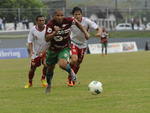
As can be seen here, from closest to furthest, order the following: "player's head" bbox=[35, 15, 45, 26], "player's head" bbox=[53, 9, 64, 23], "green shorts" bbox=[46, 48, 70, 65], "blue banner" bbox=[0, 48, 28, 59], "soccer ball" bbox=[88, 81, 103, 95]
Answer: "soccer ball" bbox=[88, 81, 103, 95] < "player's head" bbox=[53, 9, 64, 23] < "green shorts" bbox=[46, 48, 70, 65] < "player's head" bbox=[35, 15, 45, 26] < "blue banner" bbox=[0, 48, 28, 59]

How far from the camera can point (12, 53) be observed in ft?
144

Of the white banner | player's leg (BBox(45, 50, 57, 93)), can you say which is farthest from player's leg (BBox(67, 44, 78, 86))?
the white banner

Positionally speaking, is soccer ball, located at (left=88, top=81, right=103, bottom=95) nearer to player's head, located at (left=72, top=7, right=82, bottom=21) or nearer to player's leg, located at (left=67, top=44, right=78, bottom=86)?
player's leg, located at (left=67, top=44, right=78, bottom=86)

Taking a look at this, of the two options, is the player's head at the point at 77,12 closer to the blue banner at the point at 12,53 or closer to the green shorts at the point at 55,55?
the green shorts at the point at 55,55

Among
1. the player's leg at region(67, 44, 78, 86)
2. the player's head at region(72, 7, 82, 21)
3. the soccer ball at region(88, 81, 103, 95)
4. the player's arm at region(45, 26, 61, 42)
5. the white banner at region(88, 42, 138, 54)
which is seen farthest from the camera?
the white banner at region(88, 42, 138, 54)

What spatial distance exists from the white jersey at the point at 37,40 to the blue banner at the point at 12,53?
89.8ft

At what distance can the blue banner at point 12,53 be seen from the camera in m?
43.1

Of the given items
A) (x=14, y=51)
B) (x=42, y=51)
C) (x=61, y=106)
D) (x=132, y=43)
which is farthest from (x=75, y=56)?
(x=132, y=43)

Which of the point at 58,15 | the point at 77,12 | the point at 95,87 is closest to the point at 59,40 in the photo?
the point at 58,15

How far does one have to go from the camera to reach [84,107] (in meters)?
10.1

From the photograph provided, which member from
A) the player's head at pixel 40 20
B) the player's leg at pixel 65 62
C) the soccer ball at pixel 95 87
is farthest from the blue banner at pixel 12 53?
the soccer ball at pixel 95 87

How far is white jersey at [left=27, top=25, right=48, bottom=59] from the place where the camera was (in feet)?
50.8

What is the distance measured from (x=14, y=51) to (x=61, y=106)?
34296mm

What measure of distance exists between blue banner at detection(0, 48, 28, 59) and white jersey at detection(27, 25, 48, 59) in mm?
27362
